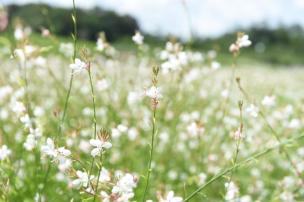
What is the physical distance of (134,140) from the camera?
4.42 meters

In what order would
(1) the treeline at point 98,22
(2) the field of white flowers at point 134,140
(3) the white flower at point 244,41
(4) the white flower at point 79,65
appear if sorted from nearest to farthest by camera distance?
(4) the white flower at point 79,65 → (2) the field of white flowers at point 134,140 → (3) the white flower at point 244,41 → (1) the treeline at point 98,22

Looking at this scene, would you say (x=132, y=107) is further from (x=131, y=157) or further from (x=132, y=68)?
(x=132, y=68)

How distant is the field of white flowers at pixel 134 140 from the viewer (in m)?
2.06

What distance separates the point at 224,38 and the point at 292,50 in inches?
165

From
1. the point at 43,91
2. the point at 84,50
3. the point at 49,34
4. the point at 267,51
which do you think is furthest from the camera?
the point at 267,51

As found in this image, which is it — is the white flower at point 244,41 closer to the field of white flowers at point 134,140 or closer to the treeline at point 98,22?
the field of white flowers at point 134,140

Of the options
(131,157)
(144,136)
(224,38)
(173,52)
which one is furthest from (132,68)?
(224,38)

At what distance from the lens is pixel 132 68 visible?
9.68m

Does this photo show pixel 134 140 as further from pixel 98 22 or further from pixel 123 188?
pixel 98 22

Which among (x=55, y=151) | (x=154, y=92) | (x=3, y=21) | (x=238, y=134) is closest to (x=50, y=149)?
(x=55, y=151)

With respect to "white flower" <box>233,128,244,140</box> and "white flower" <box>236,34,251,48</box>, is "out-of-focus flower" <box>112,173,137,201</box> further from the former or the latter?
"white flower" <box>236,34,251,48</box>

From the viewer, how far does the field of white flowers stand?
206 cm

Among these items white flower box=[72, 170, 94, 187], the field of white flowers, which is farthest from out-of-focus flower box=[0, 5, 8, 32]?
white flower box=[72, 170, 94, 187]

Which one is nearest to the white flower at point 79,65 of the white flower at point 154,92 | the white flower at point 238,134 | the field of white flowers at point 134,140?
the field of white flowers at point 134,140
